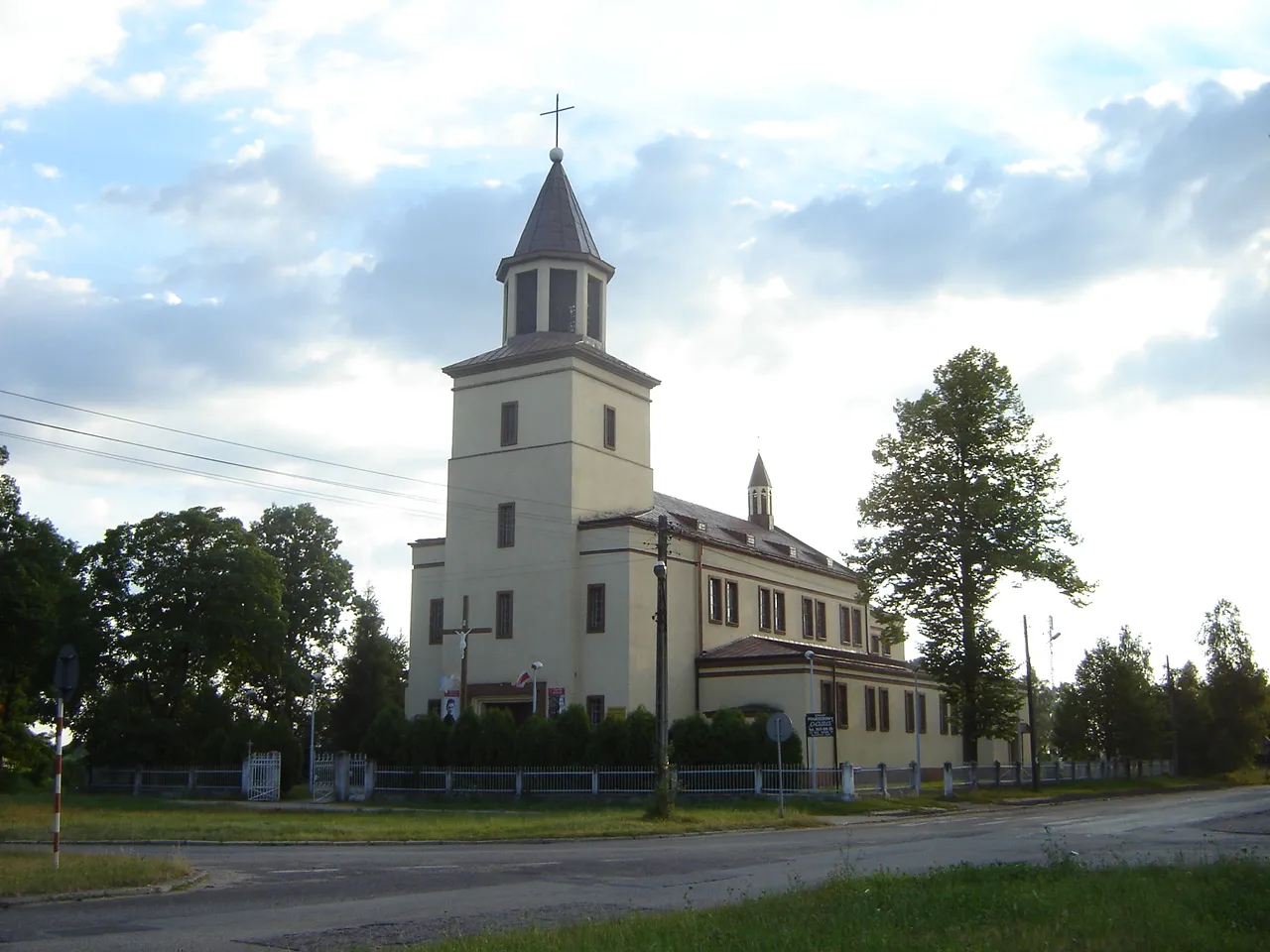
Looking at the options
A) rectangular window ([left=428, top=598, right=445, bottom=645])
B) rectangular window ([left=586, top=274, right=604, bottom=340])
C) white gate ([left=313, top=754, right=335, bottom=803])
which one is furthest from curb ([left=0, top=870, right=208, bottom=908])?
rectangular window ([left=586, top=274, right=604, bottom=340])

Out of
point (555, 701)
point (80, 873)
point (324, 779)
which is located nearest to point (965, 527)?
point (555, 701)

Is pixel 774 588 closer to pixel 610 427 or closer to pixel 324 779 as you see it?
pixel 610 427

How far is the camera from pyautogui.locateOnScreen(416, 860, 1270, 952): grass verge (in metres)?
9.23

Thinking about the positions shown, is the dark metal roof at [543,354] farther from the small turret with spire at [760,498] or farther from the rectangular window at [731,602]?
A: the small turret with spire at [760,498]

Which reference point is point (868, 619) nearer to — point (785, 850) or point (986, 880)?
point (785, 850)

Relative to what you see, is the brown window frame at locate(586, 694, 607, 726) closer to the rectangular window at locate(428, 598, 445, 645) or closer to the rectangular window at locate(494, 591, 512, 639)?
the rectangular window at locate(494, 591, 512, 639)

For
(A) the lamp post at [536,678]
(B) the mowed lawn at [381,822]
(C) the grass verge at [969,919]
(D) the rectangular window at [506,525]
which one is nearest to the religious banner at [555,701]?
(A) the lamp post at [536,678]

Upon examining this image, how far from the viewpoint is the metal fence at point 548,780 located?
38250mm

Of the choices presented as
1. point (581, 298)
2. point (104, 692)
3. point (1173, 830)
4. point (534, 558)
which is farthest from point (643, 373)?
point (1173, 830)

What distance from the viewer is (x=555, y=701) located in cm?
4472

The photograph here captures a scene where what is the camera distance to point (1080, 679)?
62.0m

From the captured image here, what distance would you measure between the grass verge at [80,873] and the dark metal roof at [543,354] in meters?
Result: 30.9

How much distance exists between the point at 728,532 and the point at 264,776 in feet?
72.6

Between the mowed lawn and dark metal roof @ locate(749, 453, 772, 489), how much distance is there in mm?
33672
